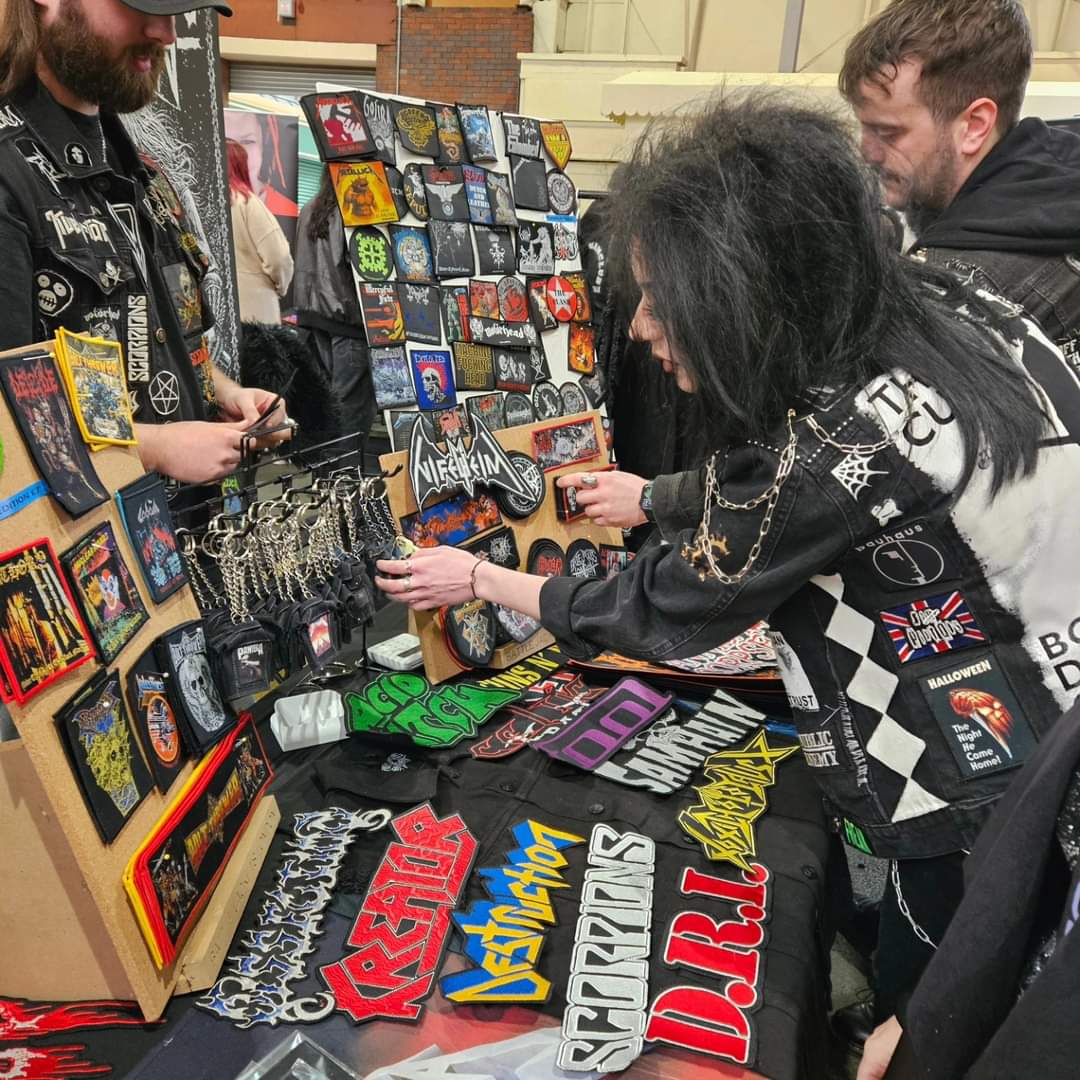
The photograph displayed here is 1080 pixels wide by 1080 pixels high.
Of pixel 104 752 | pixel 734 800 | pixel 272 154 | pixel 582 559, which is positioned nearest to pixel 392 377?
pixel 582 559

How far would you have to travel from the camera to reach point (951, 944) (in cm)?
60

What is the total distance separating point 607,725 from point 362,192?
1.54 meters

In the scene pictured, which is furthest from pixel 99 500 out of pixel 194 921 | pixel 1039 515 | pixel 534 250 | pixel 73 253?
pixel 534 250

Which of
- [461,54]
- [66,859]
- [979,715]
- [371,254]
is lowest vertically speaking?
[66,859]

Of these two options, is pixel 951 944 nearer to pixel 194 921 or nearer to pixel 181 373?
pixel 194 921

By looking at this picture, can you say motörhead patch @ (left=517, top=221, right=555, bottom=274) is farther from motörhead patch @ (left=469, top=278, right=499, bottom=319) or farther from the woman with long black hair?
the woman with long black hair

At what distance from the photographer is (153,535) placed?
1088mm

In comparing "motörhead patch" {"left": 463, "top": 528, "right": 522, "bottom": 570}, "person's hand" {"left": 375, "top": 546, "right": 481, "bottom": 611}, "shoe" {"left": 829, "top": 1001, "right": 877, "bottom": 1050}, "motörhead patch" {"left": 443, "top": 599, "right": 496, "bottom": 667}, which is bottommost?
"shoe" {"left": 829, "top": 1001, "right": 877, "bottom": 1050}

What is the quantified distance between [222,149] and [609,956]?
7.07 ft

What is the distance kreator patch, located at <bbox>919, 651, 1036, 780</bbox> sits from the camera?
3.07ft

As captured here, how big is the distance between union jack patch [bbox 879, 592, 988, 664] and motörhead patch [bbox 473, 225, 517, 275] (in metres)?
1.91

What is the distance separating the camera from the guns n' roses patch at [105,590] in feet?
3.06

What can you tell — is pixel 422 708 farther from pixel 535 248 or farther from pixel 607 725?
pixel 535 248

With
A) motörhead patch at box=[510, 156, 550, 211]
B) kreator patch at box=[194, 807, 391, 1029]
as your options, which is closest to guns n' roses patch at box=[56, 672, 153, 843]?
kreator patch at box=[194, 807, 391, 1029]
